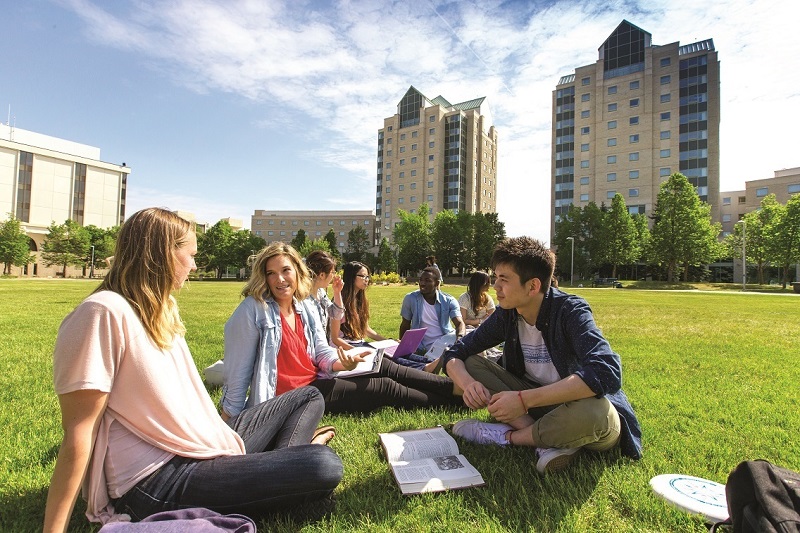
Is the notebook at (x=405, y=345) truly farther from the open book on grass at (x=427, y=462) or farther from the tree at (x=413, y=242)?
the tree at (x=413, y=242)

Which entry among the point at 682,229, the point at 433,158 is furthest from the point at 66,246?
the point at 682,229

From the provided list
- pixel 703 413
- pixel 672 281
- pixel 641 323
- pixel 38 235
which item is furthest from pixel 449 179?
pixel 703 413

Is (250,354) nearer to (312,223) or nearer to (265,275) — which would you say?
(265,275)

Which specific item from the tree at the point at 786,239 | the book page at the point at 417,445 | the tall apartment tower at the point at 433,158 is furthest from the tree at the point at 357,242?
the book page at the point at 417,445

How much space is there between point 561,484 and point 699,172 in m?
77.9

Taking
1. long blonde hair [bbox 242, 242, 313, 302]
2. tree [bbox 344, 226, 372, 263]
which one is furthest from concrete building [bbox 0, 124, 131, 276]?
long blonde hair [bbox 242, 242, 313, 302]

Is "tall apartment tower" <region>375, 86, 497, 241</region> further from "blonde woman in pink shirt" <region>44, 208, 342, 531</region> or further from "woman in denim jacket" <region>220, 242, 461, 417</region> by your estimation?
"blonde woman in pink shirt" <region>44, 208, 342, 531</region>

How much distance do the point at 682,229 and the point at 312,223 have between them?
87569 mm

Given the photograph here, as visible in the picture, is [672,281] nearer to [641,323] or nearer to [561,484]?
[641,323]

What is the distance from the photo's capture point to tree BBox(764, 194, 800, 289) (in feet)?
139

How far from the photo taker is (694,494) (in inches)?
103

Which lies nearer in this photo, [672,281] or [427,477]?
[427,477]

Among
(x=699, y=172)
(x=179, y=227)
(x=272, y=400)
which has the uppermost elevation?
(x=699, y=172)

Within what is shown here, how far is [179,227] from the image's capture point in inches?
83.3
